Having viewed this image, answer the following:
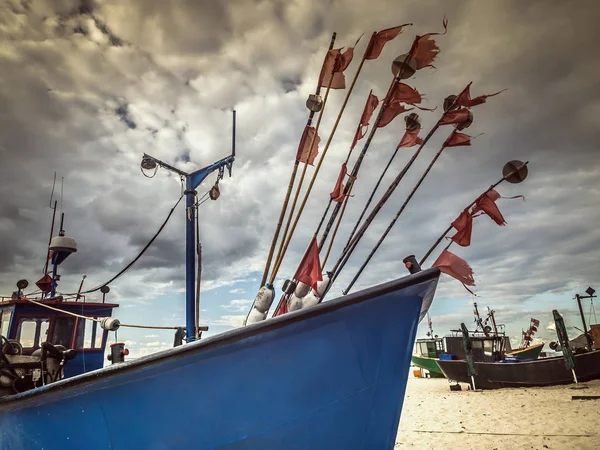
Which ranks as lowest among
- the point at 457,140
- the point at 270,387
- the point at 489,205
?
the point at 270,387

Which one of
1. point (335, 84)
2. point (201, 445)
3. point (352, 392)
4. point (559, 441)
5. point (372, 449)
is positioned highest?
point (335, 84)

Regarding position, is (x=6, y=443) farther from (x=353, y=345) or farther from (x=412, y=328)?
(x=412, y=328)

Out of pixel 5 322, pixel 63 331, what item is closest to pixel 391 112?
pixel 63 331

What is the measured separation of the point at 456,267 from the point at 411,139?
91.5 inches

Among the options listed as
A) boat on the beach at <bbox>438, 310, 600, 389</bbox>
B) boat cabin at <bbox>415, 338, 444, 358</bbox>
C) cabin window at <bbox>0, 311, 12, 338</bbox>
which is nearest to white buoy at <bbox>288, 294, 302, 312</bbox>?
cabin window at <bbox>0, 311, 12, 338</bbox>

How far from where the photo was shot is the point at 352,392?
9.84 ft

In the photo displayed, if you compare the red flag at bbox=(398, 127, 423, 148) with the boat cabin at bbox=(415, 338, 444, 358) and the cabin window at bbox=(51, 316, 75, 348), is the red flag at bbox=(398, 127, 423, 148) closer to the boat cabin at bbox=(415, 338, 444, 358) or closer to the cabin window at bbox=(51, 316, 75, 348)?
the cabin window at bbox=(51, 316, 75, 348)

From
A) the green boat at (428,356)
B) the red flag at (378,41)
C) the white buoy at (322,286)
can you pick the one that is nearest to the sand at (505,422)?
the white buoy at (322,286)

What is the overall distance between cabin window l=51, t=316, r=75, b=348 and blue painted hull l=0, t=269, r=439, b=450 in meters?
5.31

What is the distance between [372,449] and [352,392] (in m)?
0.59

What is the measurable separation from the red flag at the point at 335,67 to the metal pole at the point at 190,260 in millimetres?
3989

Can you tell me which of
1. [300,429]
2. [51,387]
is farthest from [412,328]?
[51,387]

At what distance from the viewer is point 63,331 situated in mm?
7633

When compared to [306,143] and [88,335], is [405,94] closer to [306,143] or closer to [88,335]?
[306,143]
